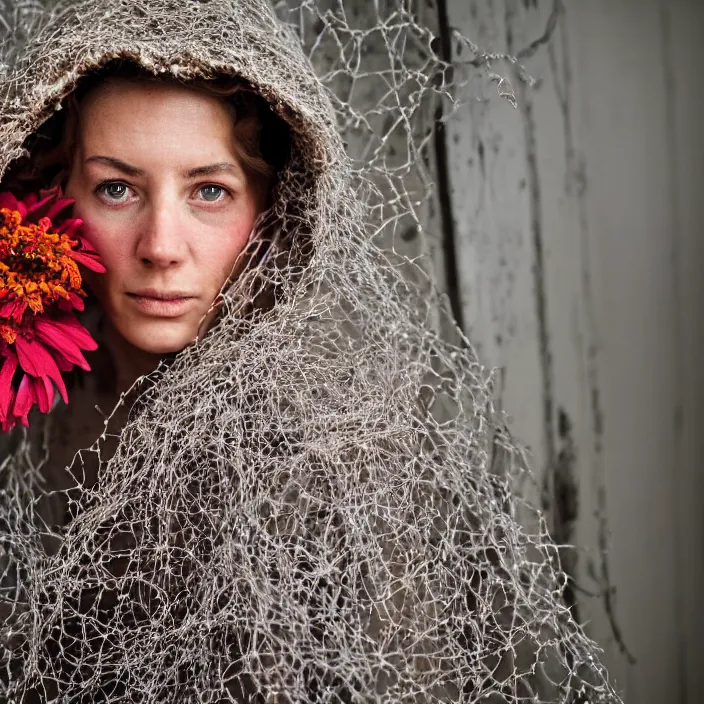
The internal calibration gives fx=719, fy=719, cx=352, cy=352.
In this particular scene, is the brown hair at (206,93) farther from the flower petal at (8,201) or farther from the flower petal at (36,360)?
the flower petal at (36,360)

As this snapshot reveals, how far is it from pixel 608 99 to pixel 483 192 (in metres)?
0.17

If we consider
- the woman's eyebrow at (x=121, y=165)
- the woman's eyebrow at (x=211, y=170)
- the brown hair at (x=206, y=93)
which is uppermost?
the brown hair at (x=206, y=93)

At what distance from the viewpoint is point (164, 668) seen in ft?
2.23

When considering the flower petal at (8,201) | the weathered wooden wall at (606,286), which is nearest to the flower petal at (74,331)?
the flower petal at (8,201)

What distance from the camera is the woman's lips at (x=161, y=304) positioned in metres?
0.68

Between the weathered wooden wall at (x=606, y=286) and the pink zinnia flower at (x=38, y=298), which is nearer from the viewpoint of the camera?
the pink zinnia flower at (x=38, y=298)

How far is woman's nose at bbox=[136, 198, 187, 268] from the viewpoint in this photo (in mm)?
653

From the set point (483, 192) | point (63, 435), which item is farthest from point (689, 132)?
point (63, 435)

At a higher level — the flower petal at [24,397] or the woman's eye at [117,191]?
the woman's eye at [117,191]

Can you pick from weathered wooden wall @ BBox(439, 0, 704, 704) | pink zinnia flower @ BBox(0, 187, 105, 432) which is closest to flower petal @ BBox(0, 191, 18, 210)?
pink zinnia flower @ BBox(0, 187, 105, 432)

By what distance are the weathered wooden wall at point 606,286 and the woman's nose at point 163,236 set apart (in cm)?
31

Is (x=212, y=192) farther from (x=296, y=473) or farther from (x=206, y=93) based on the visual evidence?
(x=296, y=473)

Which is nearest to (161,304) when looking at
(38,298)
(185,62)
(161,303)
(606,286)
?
(161,303)

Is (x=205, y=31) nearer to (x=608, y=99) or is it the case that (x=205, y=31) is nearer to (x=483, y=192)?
(x=483, y=192)
